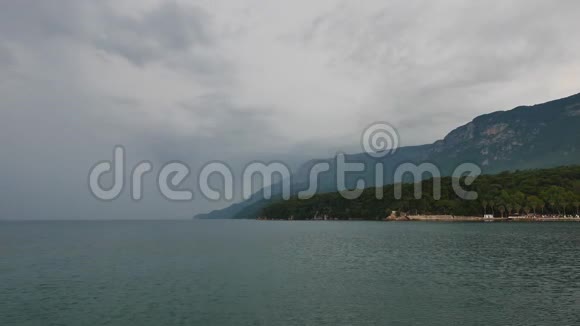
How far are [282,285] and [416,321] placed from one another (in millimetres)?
23234

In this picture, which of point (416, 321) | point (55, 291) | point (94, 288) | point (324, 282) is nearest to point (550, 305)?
point (416, 321)

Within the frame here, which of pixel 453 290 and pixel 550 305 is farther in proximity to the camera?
pixel 453 290

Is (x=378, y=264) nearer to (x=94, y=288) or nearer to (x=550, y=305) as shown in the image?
(x=550, y=305)

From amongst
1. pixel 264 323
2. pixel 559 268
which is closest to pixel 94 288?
pixel 264 323

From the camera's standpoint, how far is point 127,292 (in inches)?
2109

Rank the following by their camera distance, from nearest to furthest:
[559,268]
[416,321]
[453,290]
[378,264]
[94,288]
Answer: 1. [416,321]
2. [453,290]
3. [94,288]
4. [559,268]
5. [378,264]

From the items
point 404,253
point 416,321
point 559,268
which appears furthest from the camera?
point 404,253

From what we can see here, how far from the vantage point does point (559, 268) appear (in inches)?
2660

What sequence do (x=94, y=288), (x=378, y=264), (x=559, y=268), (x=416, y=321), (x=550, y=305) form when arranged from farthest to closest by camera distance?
(x=378, y=264)
(x=559, y=268)
(x=94, y=288)
(x=550, y=305)
(x=416, y=321)

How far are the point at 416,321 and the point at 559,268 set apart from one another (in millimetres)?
43854

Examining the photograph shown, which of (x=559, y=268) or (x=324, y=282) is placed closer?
(x=324, y=282)

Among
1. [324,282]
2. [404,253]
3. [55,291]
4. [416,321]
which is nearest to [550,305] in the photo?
[416,321]

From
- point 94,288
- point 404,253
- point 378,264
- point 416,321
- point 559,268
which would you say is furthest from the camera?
point 404,253

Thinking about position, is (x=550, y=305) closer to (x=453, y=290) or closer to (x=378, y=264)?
(x=453, y=290)
